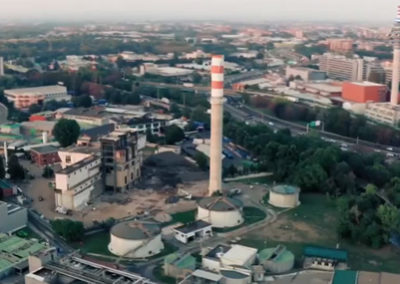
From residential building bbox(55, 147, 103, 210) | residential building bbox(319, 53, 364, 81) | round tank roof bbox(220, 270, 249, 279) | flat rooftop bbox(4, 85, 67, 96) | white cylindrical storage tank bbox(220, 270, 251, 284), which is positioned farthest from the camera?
residential building bbox(319, 53, 364, 81)

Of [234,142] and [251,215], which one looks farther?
[234,142]

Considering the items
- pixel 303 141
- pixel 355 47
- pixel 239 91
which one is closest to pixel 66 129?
pixel 303 141

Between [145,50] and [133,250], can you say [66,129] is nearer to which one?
[133,250]

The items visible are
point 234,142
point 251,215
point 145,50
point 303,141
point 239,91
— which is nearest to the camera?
point 251,215

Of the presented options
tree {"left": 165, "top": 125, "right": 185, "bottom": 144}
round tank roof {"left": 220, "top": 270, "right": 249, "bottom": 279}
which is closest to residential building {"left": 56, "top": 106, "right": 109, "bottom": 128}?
tree {"left": 165, "top": 125, "right": 185, "bottom": 144}

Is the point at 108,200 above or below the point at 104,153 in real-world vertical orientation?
below

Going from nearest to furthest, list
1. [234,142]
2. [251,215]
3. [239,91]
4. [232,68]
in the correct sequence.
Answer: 1. [251,215]
2. [234,142]
3. [239,91]
4. [232,68]

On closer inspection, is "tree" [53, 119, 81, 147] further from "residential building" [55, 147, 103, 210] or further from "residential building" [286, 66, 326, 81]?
"residential building" [286, 66, 326, 81]

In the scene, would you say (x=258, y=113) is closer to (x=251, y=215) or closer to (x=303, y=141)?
(x=303, y=141)

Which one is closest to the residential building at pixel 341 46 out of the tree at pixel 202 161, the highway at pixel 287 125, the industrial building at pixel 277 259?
the highway at pixel 287 125
